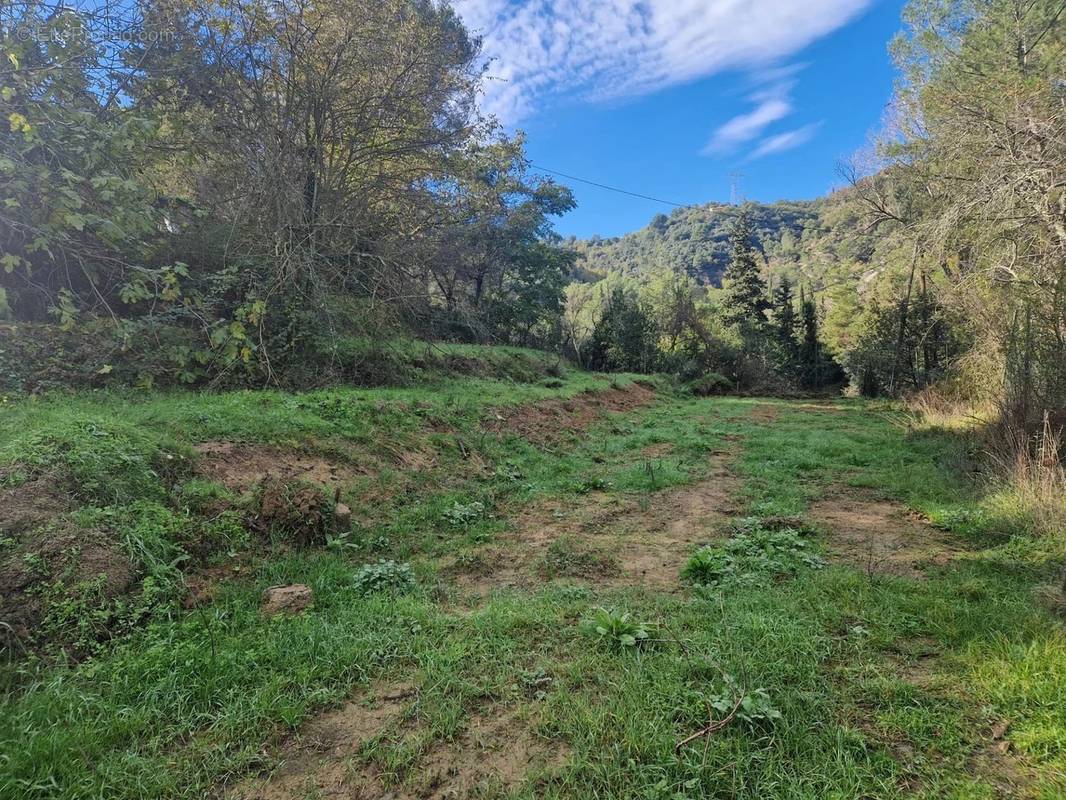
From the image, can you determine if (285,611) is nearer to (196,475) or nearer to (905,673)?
(196,475)

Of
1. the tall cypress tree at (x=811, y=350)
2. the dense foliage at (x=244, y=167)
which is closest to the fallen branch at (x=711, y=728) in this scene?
the dense foliage at (x=244, y=167)

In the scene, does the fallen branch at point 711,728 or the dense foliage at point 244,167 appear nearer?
the fallen branch at point 711,728

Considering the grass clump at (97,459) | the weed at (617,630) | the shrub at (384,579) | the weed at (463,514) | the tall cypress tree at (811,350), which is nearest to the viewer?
the weed at (617,630)

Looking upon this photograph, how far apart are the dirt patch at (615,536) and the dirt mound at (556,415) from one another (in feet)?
10.0

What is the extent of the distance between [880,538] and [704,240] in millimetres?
68845

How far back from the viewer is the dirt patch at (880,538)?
3.99 metres

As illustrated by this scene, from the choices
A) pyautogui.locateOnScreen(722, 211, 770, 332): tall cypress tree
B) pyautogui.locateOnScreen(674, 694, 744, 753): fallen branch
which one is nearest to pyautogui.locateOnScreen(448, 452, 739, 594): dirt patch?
pyautogui.locateOnScreen(674, 694, 744, 753): fallen branch

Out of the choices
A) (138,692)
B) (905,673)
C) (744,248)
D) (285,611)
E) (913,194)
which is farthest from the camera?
(744,248)

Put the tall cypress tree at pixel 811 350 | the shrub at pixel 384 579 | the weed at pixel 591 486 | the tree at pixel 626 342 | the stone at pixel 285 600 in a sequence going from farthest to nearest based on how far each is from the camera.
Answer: the tall cypress tree at pixel 811 350, the tree at pixel 626 342, the weed at pixel 591 486, the shrub at pixel 384 579, the stone at pixel 285 600

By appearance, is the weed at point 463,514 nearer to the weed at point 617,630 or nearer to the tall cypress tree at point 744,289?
the weed at point 617,630

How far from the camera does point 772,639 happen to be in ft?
9.28

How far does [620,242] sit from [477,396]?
86.8 meters

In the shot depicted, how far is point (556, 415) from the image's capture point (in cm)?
1109

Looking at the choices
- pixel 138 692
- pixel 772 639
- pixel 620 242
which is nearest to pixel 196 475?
pixel 138 692
